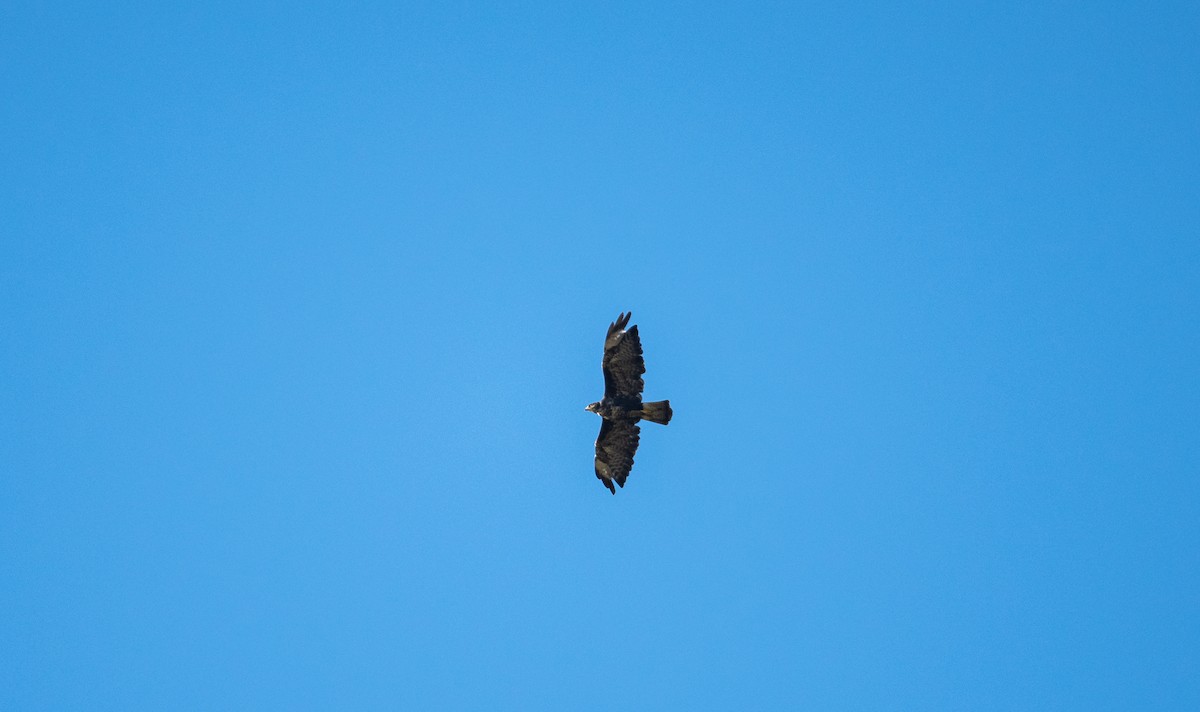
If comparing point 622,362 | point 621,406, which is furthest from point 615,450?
point 622,362

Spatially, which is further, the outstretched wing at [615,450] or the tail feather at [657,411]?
the outstretched wing at [615,450]

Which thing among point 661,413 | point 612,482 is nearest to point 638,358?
point 661,413

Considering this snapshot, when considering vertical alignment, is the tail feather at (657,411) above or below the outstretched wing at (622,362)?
below

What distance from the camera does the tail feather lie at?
2734cm

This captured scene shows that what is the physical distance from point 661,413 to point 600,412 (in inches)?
57.9

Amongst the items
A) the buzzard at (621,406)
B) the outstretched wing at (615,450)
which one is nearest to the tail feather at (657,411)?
the buzzard at (621,406)

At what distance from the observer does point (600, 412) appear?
27641 millimetres

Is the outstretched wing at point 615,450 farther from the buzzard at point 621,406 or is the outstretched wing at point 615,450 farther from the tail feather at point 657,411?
the tail feather at point 657,411

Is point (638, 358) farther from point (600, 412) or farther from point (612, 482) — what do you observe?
point (612, 482)

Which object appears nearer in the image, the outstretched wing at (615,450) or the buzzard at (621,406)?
the buzzard at (621,406)

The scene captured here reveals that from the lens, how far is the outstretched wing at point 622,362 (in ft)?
87.7

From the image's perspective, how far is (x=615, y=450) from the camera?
28.8 m

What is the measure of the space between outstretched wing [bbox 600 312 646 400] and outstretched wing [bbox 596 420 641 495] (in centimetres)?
97

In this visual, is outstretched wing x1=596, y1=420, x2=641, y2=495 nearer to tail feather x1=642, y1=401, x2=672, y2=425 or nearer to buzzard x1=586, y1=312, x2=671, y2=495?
buzzard x1=586, y1=312, x2=671, y2=495
